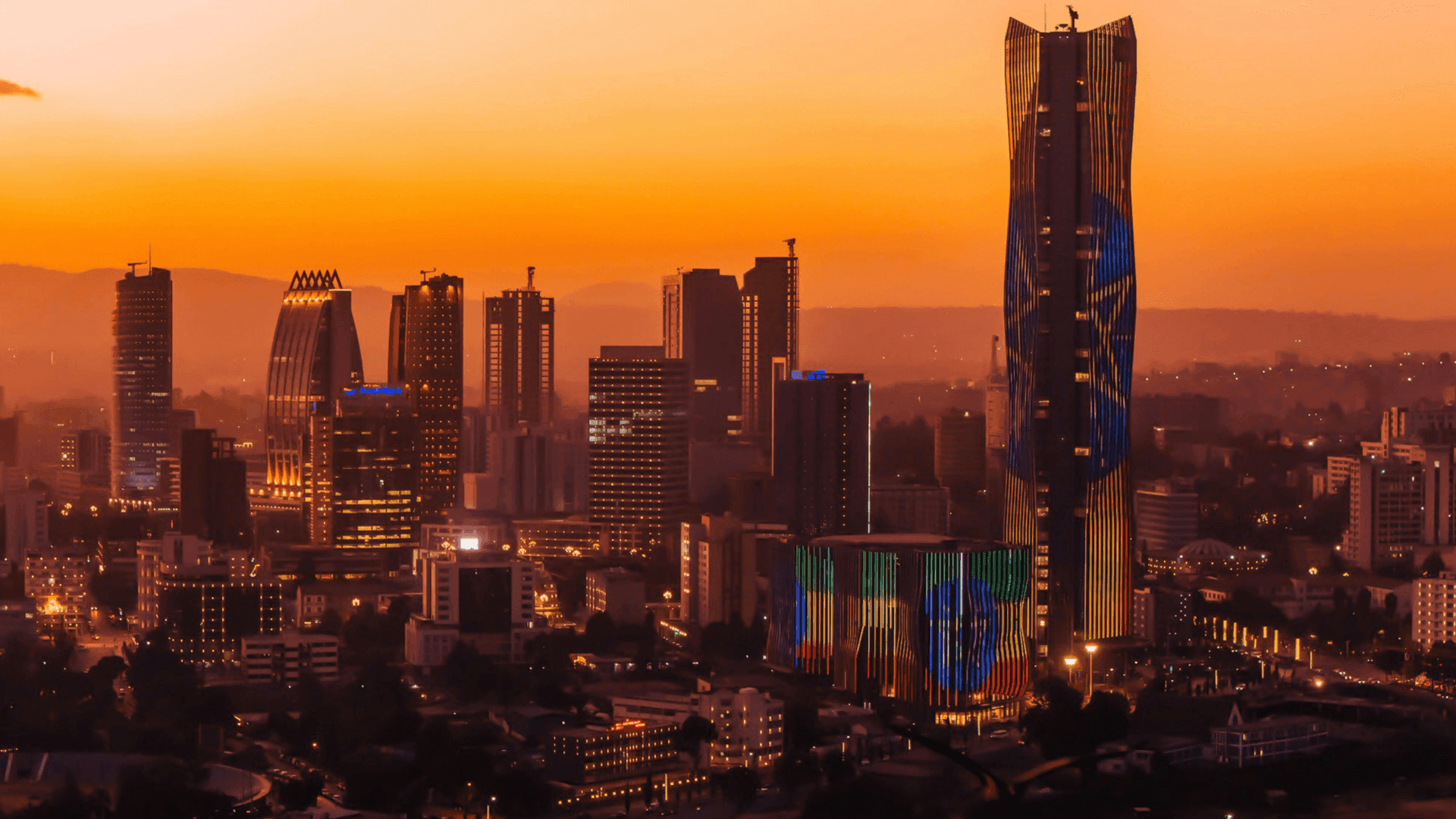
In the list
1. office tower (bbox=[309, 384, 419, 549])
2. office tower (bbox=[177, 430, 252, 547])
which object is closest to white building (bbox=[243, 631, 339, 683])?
office tower (bbox=[177, 430, 252, 547])

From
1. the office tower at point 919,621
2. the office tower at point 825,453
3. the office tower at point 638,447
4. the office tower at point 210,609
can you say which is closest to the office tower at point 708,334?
the office tower at point 638,447

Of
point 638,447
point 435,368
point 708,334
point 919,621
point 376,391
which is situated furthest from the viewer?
point 708,334

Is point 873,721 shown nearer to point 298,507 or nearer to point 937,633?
point 937,633

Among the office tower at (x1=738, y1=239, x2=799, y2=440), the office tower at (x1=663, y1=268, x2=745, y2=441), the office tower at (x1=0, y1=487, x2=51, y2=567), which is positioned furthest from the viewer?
the office tower at (x1=663, y1=268, x2=745, y2=441)

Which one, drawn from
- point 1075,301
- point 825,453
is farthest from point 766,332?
point 1075,301

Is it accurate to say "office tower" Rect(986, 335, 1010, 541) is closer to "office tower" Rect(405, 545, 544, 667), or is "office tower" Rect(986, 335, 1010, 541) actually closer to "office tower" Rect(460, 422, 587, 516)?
"office tower" Rect(460, 422, 587, 516)

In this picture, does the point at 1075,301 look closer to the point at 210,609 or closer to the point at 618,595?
the point at 618,595

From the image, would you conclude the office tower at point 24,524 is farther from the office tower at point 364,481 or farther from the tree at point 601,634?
the tree at point 601,634
